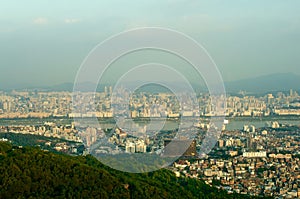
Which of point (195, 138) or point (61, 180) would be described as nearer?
point (61, 180)

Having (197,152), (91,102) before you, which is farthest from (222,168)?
(91,102)

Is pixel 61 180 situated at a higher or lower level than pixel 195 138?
lower

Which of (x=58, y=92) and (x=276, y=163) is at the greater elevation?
(x=58, y=92)

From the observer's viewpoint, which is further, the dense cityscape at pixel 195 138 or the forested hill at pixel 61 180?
the dense cityscape at pixel 195 138

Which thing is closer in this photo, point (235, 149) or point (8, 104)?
point (235, 149)

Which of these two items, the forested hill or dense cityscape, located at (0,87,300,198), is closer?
the forested hill

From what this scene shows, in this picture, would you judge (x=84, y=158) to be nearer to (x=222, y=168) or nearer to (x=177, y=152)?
(x=177, y=152)

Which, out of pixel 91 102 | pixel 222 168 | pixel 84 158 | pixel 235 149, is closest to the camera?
pixel 84 158

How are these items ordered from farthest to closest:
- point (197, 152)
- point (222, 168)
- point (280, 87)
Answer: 1. point (280, 87)
2. point (222, 168)
3. point (197, 152)
